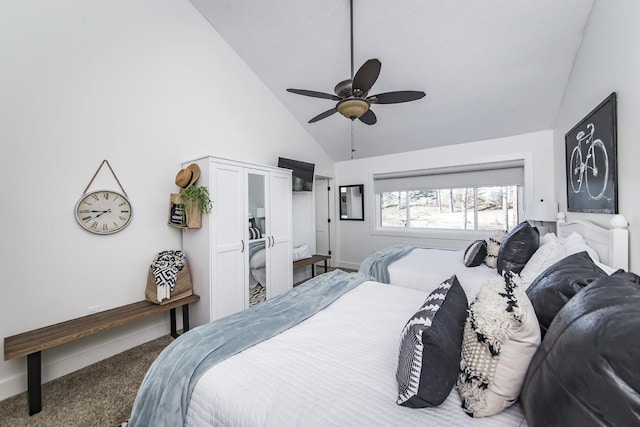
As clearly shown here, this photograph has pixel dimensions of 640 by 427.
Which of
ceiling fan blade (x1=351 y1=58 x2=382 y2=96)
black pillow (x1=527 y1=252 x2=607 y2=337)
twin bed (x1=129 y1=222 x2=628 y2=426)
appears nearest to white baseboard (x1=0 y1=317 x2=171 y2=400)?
twin bed (x1=129 y1=222 x2=628 y2=426)

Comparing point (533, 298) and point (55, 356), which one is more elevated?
point (533, 298)

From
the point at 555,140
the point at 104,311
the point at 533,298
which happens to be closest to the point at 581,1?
the point at 555,140

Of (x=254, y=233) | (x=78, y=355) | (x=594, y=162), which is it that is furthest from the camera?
(x=254, y=233)

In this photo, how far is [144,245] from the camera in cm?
255

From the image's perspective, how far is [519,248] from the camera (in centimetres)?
216

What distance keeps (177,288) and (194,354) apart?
5.31ft

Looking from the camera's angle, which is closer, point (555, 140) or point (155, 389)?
point (155, 389)

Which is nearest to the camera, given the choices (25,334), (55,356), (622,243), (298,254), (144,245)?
(622,243)

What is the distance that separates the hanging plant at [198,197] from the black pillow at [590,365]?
8.41 ft

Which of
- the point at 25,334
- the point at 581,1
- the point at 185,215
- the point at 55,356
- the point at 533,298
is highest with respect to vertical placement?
the point at 581,1

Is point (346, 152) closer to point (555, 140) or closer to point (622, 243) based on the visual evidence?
point (555, 140)

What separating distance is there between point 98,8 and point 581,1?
4057 mm

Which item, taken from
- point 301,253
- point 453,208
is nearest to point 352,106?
point 301,253

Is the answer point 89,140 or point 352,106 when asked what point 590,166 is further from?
point 89,140
